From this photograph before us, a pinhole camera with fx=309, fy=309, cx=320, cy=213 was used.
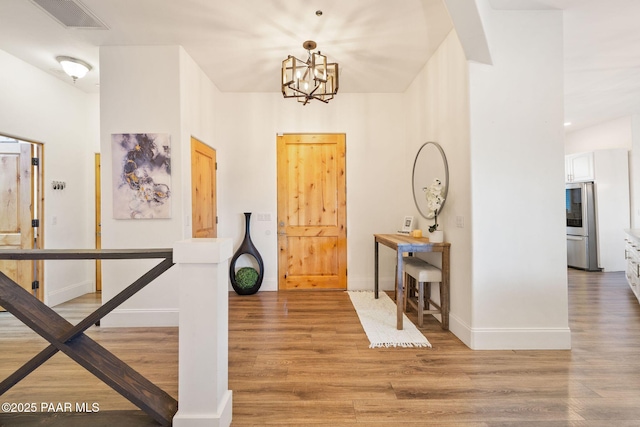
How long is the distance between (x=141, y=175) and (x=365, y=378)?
2.80 metres

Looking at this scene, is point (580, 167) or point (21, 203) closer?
point (21, 203)

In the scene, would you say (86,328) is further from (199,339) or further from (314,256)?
(314,256)

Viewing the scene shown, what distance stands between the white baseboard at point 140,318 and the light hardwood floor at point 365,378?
10 cm

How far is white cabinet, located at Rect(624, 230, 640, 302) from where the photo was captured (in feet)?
12.0

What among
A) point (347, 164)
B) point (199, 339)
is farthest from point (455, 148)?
point (199, 339)

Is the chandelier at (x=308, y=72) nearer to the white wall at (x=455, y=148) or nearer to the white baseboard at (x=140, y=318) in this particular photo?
the white wall at (x=455, y=148)

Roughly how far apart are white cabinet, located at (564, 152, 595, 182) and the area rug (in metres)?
4.68

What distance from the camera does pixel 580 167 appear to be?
5852 mm

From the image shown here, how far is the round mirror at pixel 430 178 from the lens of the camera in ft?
10.0

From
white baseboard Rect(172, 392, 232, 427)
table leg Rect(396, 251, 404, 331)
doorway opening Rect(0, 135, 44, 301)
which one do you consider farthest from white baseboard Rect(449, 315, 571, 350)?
doorway opening Rect(0, 135, 44, 301)

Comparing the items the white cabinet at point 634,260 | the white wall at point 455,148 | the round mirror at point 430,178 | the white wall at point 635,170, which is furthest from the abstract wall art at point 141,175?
the white wall at point 635,170

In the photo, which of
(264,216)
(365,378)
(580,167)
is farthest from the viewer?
(580,167)

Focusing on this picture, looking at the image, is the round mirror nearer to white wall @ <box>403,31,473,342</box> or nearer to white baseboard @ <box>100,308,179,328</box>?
white wall @ <box>403,31,473,342</box>

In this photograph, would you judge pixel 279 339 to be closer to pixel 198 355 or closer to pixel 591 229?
pixel 198 355
